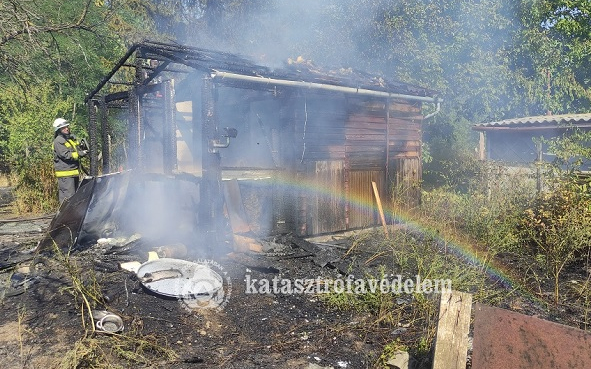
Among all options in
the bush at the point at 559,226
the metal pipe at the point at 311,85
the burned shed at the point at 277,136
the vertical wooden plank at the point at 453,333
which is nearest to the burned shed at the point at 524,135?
the burned shed at the point at 277,136

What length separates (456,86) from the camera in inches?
637

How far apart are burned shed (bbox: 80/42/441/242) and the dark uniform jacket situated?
31.4 inches

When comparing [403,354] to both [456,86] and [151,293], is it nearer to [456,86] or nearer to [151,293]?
[151,293]

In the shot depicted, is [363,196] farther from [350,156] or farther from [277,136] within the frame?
[277,136]

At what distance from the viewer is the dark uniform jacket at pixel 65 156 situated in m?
8.07

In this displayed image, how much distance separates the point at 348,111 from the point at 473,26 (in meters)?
10.1

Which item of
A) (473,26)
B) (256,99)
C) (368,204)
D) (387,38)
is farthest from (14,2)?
(473,26)

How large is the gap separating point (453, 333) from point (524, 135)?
52.3ft

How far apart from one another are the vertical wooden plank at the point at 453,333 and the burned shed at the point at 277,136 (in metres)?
Answer: 4.39

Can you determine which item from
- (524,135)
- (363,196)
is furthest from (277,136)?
(524,135)

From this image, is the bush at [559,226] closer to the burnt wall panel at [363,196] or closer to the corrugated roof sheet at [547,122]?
the burnt wall panel at [363,196]

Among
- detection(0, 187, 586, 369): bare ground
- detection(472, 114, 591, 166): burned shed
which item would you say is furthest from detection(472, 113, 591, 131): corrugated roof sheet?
detection(0, 187, 586, 369): bare ground

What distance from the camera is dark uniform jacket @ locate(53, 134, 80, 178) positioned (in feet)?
26.5

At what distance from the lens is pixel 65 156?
8062 mm
